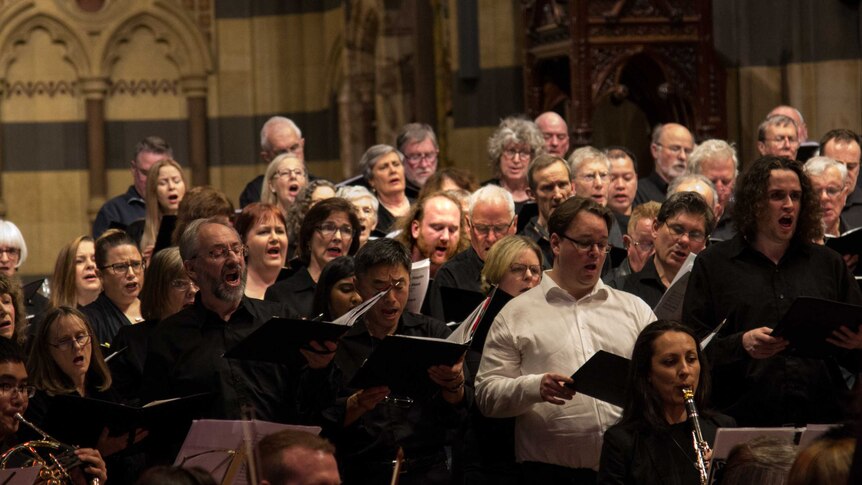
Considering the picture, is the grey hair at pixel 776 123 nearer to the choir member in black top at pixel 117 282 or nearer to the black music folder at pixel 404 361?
the choir member in black top at pixel 117 282

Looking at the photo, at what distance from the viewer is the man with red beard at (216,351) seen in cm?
488

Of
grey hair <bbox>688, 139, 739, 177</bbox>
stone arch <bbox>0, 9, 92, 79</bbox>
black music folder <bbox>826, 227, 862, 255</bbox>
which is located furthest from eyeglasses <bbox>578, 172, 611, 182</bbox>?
stone arch <bbox>0, 9, 92, 79</bbox>

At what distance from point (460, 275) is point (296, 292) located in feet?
2.24

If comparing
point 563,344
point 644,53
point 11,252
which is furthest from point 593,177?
point 11,252

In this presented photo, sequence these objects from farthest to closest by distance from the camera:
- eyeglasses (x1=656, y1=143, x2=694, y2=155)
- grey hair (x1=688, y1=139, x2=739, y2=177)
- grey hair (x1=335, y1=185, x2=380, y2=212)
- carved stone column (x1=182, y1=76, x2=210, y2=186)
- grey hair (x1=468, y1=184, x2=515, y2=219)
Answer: carved stone column (x1=182, y1=76, x2=210, y2=186) → eyeglasses (x1=656, y1=143, x2=694, y2=155) → grey hair (x1=688, y1=139, x2=739, y2=177) → grey hair (x1=335, y1=185, x2=380, y2=212) → grey hair (x1=468, y1=184, x2=515, y2=219)

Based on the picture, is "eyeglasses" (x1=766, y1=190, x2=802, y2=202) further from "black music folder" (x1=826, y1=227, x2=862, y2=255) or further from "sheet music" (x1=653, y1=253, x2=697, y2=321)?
"black music folder" (x1=826, y1=227, x2=862, y2=255)

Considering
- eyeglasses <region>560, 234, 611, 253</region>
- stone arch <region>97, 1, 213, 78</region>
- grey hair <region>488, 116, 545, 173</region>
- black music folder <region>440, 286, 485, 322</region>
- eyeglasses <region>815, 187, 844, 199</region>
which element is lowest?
black music folder <region>440, 286, 485, 322</region>

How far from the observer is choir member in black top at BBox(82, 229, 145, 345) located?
6312mm

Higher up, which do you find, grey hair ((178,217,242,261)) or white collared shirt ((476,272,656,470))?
grey hair ((178,217,242,261))

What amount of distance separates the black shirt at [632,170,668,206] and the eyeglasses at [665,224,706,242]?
90.6 inches

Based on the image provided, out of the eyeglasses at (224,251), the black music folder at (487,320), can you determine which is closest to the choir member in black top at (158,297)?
the eyeglasses at (224,251)

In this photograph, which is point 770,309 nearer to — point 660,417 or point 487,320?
point 660,417

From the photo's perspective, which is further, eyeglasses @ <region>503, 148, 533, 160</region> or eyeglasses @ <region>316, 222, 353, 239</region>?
eyeglasses @ <region>503, 148, 533, 160</region>

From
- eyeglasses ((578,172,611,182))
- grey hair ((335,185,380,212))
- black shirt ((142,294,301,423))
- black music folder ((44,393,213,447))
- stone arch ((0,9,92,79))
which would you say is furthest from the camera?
stone arch ((0,9,92,79))
